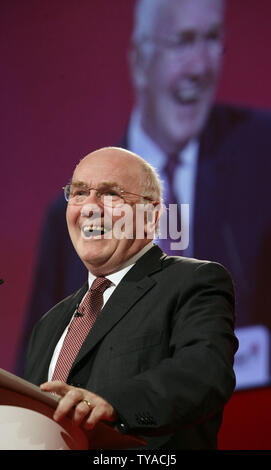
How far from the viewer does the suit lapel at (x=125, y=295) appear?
2006mm

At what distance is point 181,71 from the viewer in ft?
12.0

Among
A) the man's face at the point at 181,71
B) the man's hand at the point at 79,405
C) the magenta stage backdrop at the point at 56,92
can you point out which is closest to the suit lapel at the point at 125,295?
the man's hand at the point at 79,405

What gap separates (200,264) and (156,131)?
1.69 m

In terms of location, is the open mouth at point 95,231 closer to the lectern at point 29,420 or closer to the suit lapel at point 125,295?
the suit lapel at point 125,295

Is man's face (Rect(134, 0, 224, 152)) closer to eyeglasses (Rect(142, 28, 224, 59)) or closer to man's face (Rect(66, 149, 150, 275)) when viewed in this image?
eyeglasses (Rect(142, 28, 224, 59))

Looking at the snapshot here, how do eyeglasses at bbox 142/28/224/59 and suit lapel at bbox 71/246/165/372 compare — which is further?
eyeglasses at bbox 142/28/224/59

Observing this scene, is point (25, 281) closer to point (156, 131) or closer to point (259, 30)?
point (156, 131)

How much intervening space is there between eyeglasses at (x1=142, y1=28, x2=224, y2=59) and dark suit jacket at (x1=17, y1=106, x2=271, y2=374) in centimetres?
33

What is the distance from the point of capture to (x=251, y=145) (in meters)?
3.54

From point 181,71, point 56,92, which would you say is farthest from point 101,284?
point 56,92

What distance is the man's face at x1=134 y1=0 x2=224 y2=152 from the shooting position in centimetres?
362

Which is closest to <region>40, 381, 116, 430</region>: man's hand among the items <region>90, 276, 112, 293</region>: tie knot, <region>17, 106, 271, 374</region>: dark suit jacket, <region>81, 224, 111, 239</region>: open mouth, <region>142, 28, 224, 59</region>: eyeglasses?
<region>90, 276, 112, 293</region>: tie knot

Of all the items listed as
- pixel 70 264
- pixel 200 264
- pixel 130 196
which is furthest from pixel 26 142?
pixel 200 264

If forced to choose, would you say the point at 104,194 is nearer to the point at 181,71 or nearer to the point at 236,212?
the point at 236,212
